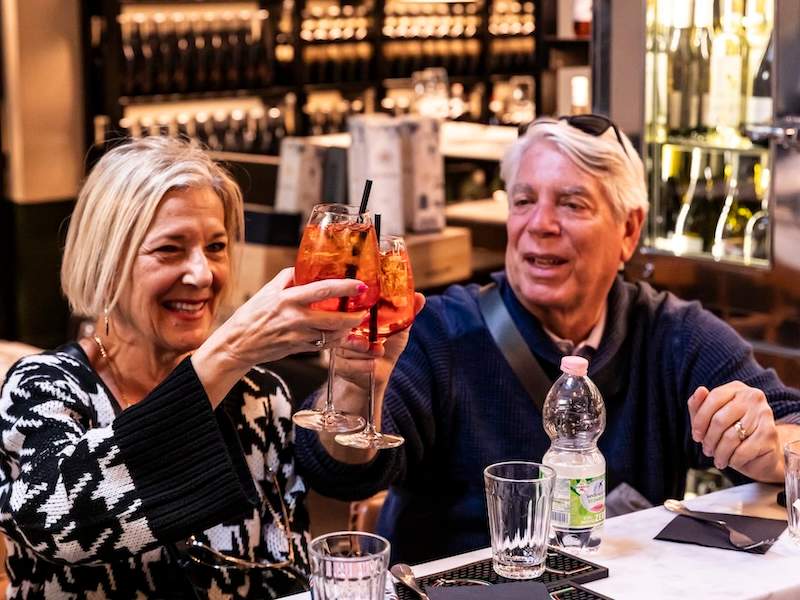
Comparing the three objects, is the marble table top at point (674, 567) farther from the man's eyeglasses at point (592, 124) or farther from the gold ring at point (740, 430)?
the man's eyeglasses at point (592, 124)

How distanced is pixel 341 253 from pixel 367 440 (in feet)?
1.20

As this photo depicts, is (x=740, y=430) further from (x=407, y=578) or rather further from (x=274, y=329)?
(x=274, y=329)

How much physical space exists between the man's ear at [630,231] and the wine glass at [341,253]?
108 centimetres

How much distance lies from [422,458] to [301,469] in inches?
11.9

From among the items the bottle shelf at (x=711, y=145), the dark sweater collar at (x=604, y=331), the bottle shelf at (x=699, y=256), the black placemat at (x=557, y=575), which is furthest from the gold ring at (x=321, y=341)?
the bottle shelf at (x=711, y=145)

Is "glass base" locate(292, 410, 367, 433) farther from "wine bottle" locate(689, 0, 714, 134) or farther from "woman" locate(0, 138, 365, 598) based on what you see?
"wine bottle" locate(689, 0, 714, 134)

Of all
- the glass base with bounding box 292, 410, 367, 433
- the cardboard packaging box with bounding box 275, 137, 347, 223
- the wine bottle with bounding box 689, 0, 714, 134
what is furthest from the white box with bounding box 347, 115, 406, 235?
the glass base with bounding box 292, 410, 367, 433

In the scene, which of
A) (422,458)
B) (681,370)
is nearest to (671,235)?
(681,370)

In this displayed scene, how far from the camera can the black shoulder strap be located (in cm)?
252

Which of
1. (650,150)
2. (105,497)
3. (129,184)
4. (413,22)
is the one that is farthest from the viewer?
(413,22)

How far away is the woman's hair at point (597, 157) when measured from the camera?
2600 millimetres

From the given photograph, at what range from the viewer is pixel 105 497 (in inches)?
74.3

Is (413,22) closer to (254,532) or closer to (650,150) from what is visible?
(650,150)

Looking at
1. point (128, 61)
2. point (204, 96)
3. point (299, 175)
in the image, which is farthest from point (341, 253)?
point (204, 96)
